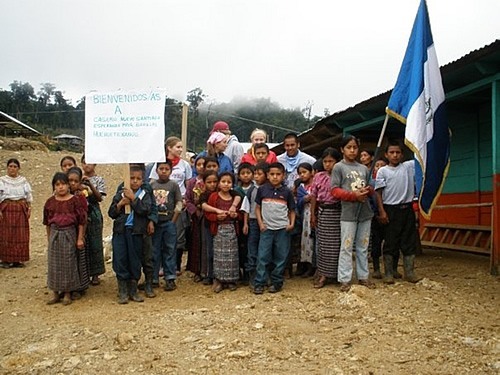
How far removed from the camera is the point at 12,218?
7133 mm

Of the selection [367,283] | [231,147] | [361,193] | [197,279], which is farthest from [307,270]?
[231,147]

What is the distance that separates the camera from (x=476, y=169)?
7.35 meters

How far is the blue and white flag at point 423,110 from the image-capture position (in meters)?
4.66

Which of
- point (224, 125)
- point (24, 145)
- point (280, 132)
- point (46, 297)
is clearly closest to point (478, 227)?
point (224, 125)

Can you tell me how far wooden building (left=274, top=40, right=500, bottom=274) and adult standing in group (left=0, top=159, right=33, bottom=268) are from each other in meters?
5.34

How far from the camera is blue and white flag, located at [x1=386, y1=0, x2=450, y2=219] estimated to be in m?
4.66

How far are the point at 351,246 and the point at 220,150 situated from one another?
205cm

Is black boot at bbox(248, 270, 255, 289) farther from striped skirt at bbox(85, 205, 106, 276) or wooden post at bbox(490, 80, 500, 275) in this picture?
wooden post at bbox(490, 80, 500, 275)

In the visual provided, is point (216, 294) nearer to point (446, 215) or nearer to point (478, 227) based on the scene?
point (478, 227)

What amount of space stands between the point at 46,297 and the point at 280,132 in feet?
121

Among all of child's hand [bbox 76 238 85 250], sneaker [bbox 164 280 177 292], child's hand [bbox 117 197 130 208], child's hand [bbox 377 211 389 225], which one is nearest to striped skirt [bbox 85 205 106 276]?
child's hand [bbox 76 238 85 250]

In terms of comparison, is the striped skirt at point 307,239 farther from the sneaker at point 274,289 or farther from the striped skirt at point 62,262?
the striped skirt at point 62,262

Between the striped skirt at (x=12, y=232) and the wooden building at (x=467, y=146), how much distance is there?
5.46 metres

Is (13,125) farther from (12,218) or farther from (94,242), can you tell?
(94,242)
